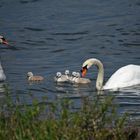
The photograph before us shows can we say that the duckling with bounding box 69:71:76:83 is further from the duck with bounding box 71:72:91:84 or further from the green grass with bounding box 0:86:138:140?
the green grass with bounding box 0:86:138:140

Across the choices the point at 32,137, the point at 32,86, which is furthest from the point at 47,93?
the point at 32,137

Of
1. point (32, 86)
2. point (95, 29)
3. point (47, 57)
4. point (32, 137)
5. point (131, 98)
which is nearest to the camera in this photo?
point (32, 137)

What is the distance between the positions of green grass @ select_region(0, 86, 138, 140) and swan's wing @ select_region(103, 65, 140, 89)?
7.01 m

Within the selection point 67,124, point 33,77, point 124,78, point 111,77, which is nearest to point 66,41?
point 33,77

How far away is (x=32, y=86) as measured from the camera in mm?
14586

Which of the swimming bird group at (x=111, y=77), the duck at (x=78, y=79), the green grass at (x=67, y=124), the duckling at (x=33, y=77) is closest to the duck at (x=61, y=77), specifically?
the swimming bird group at (x=111, y=77)

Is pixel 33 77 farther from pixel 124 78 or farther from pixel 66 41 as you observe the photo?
pixel 66 41

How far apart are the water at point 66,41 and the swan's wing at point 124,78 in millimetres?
204

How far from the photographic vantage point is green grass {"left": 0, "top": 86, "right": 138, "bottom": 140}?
6840mm

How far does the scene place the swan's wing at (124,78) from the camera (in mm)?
14328

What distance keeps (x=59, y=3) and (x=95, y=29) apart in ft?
14.8

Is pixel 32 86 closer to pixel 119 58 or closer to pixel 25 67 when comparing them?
pixel 25 67

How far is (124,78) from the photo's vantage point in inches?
570

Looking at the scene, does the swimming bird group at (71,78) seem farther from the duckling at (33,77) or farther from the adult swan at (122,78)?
the duckling at (33,77)
